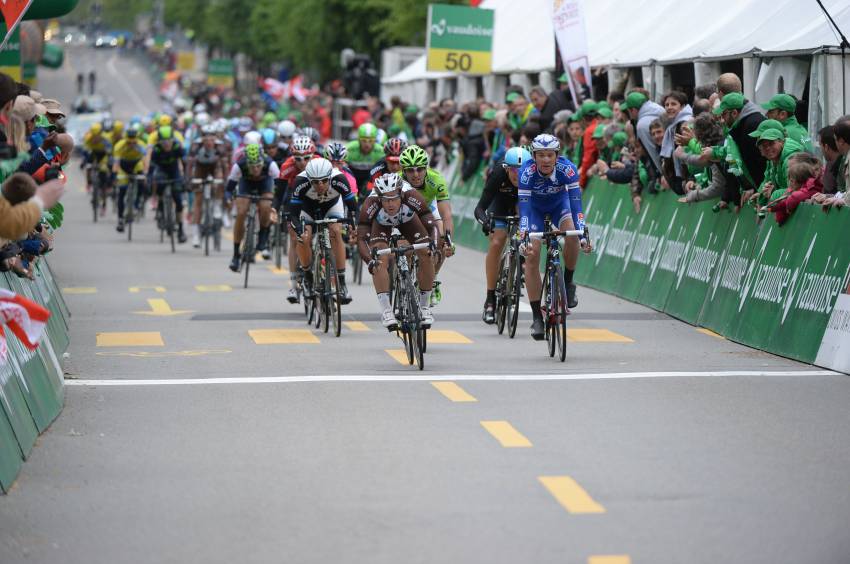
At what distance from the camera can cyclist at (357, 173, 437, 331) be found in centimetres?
1405

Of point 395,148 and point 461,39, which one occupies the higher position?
point 461,39

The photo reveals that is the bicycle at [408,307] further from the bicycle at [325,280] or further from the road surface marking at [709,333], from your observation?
the road surface marking at [709,333]

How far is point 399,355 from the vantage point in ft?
47.5

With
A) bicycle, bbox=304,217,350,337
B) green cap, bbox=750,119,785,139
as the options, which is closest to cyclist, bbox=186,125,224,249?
bicycle, bbox=304,217,350,337

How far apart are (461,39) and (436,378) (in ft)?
70.5

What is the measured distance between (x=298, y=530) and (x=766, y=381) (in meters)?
5.83

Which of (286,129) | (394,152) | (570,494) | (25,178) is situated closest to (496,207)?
(394,152)

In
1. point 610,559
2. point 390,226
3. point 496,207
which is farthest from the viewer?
point 496,207

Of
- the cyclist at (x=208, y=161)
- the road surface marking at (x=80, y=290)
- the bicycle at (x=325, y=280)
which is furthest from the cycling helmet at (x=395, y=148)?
the cyclist at (x=208, y=161)

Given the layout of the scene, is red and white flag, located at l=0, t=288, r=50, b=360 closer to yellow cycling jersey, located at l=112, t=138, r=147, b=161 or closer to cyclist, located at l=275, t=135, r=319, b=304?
cyclist, located at l=275, t=135, r=319, b=304

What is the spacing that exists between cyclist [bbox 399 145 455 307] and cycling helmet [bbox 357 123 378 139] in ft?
14.1

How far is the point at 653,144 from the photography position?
741 inches

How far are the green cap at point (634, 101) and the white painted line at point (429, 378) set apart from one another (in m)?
6.83

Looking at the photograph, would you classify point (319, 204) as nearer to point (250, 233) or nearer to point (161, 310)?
point (161, 310)
